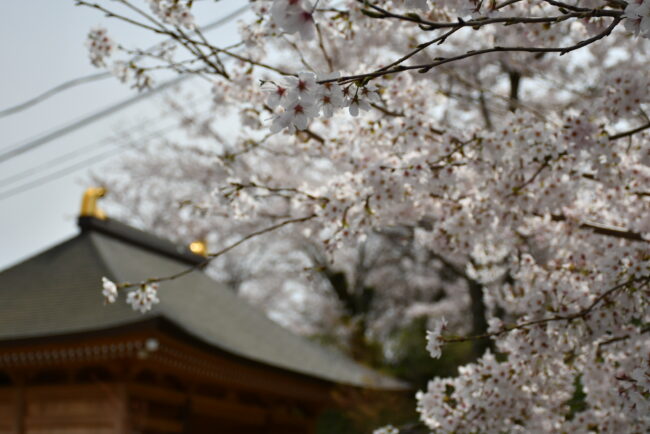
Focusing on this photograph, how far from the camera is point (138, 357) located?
604cm

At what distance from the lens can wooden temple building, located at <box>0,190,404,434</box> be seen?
622 cm

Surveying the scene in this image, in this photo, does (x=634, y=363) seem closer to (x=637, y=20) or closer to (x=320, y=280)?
(x=637, y=20)

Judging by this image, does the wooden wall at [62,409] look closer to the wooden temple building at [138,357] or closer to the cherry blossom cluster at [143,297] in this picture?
the wooden temple building at [138,357]

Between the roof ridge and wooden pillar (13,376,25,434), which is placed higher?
the roof ridge

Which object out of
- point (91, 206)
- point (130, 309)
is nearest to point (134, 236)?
point (91, 206)

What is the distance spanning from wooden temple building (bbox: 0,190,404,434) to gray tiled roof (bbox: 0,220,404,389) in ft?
0.06

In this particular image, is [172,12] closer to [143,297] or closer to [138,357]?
[143,297]

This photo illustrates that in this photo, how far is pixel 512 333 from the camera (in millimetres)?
3043

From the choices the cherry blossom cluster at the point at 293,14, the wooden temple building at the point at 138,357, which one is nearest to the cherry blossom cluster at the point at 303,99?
the cherry blossom cluster at the point at 293,14

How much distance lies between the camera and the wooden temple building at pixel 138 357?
6.22 meters

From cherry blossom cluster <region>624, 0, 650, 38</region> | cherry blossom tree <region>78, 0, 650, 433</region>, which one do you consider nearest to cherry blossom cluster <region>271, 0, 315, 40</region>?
cherry blossom cluster <region>624, 0, 650, 38</region>

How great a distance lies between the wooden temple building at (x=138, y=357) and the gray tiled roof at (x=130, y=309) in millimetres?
20

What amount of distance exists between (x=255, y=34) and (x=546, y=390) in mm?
2250

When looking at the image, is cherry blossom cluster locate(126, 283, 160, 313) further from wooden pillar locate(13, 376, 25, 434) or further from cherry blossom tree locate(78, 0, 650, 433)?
wooden pillar locate(13, 376, 25, 434)
